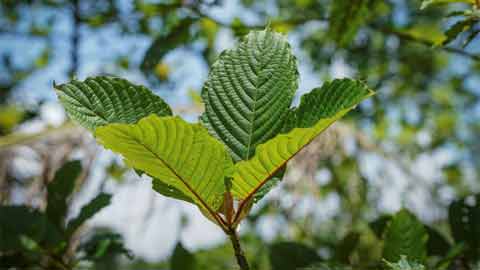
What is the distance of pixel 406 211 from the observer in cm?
90

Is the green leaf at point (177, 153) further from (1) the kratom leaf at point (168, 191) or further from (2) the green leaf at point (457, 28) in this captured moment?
(2) the green leaf at point (457, 28)

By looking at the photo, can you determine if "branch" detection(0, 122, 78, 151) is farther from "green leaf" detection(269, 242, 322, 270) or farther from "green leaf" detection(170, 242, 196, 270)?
"green leaf" detection(269, 242, 322, 270)

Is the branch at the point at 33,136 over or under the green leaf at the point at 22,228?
over

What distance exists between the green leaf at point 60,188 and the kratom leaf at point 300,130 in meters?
0.58

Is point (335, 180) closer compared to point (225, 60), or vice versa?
point (225, 60)

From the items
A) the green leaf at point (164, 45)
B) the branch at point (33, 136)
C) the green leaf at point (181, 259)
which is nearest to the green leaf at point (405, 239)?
the green leaf at point (181, 259)

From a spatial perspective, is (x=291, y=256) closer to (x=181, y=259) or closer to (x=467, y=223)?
(x=181, y=259)

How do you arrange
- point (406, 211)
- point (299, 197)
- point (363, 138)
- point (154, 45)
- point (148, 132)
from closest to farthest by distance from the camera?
1. point (148, 132)
2. point (406, 211)
3. point (154, 45)
4. point (299, 197)
5. point (363, 138)

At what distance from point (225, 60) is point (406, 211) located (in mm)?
423

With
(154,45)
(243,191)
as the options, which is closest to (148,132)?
(243,191)

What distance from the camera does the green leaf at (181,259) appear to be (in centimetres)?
113

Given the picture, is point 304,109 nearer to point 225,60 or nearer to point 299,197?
point 225,60

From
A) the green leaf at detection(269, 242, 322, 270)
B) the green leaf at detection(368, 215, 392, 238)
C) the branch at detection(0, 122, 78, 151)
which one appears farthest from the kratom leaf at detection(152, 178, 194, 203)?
the branch at detection(0, 122, 78, 151)

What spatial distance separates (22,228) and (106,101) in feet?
1.81
